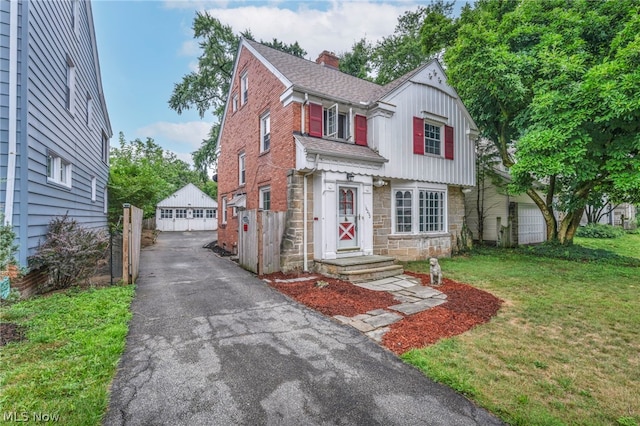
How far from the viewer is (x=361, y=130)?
32.4 feet

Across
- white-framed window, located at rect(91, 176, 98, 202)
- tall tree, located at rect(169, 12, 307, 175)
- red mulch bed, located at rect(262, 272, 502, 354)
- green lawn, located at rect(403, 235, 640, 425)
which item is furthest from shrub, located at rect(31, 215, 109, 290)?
tall tree, located at rect(169, 12, 307, 175)

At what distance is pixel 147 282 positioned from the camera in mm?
7113

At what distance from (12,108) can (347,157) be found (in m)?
7.17

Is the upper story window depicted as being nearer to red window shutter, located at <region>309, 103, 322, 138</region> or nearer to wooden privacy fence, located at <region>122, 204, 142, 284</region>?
red window shutter, located at <region>309, 103, 322, 138</region>

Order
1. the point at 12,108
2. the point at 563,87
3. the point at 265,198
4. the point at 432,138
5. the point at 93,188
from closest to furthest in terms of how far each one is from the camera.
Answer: the point at 12,108, the point at 563,87, the point at 265,198, the point at 93,188, the point at 432,138

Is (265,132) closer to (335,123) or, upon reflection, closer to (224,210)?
(335,123)

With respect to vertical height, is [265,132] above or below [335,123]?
above

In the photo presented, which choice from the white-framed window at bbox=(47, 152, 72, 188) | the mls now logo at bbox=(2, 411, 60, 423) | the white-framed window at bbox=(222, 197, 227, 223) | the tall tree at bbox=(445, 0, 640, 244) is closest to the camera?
the mls now logo at bbox=(2, 411, 60, 423)

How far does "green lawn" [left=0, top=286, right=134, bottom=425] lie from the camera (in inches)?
96.0

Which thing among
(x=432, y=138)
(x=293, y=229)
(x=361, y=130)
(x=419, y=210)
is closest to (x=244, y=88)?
(x=361, y=130)

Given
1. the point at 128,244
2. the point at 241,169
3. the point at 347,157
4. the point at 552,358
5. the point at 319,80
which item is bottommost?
the point at 552,358

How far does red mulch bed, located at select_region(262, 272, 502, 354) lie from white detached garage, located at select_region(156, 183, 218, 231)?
24124 millimetres

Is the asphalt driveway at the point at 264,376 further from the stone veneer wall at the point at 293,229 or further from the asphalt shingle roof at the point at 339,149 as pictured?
the asphalt shingle roof at the point at 339,149

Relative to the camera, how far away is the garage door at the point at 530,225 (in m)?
15.2
